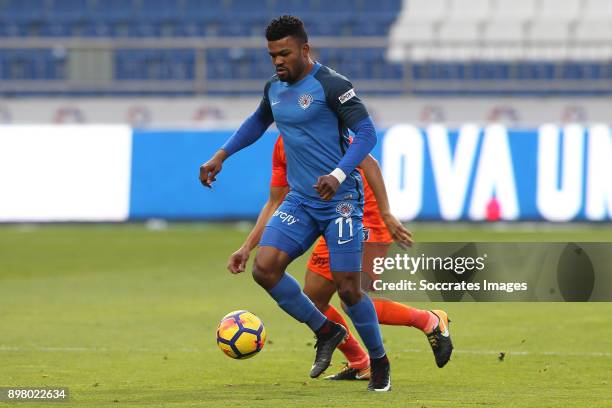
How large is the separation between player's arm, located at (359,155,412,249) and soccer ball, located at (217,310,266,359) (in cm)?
108

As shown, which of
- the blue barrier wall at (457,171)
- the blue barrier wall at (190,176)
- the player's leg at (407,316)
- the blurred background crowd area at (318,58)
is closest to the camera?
the player's leg at (407,316)

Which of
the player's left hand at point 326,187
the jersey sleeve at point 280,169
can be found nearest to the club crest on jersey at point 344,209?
the player's left hand at point 326,187

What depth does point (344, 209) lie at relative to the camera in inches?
288

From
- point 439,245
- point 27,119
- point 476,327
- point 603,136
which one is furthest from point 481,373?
point 27,119

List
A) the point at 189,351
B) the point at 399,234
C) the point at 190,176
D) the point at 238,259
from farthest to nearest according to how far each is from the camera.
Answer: the point at 190,176, the point at 189,351, the point at 238,259, the point at 399,234

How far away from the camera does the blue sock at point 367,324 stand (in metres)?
7.35

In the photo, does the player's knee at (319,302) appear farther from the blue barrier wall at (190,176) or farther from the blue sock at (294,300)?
the blue barrier wall at (190,176)

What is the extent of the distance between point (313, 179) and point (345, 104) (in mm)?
472

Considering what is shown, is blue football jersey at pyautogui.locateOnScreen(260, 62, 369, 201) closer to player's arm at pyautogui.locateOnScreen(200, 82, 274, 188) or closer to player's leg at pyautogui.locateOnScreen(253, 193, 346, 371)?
player's leg at pyautogui.locateOnScreen(253, 193, 346, 371)

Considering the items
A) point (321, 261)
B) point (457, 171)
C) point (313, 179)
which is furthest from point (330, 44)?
point (313, 179)

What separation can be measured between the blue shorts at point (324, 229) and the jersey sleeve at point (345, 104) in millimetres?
480

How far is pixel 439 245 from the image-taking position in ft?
26.4

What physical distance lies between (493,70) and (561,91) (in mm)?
1408

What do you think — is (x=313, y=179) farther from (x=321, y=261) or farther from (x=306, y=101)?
(x=321, y=261)
